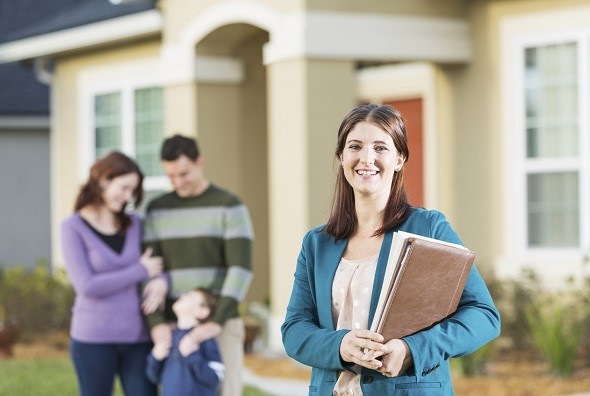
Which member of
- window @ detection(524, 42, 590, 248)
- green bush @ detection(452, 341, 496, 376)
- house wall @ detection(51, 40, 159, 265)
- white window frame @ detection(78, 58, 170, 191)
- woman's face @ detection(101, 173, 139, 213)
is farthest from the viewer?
house wall @ detection(51, 40, 159, 265)

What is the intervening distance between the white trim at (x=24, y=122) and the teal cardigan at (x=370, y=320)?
1889 cm

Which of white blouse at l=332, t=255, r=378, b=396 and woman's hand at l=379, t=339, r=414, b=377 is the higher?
white blouse at l=332, t=255, r=378, b=396

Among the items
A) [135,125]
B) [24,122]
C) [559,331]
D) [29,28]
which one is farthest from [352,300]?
[24,122]

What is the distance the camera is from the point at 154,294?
6.72 metres

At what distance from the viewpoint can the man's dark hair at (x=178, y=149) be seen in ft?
22.0

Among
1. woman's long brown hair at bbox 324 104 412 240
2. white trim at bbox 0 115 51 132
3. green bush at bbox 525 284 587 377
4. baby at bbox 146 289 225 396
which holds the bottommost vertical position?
green bush at bbox 525 284 587 377

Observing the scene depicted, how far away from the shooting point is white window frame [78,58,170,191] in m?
15.5

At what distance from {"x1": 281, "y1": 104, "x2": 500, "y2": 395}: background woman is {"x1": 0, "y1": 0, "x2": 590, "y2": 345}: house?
22.6ft

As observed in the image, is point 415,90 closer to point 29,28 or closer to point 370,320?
point 29,28

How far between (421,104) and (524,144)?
2.09 metres

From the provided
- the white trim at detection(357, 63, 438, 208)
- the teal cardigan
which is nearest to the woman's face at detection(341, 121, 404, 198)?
the teal cardigan

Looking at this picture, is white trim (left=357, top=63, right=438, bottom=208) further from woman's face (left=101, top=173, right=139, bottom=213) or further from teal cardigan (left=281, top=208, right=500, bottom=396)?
teal cardigan (left=281, top=208, right=500, bottom=396)

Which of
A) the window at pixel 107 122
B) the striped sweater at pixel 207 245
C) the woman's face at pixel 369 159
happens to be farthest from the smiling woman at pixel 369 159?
the window at pixel 107 122

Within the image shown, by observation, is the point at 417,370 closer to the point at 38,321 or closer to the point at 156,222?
the point at 156,222
